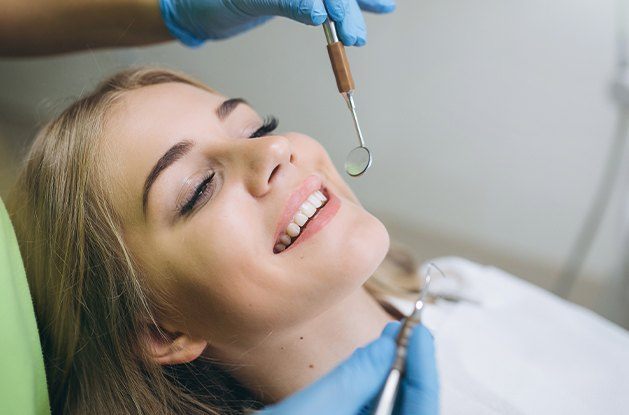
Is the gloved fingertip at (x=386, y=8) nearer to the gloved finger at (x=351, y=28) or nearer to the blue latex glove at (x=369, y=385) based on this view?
the gloved finger at (x=351, y=28)

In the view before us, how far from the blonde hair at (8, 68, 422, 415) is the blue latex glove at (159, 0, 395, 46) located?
21 cm

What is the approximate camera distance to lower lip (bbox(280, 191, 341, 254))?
0.84 metres

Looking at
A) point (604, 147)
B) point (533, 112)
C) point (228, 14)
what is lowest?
point (604, 147)

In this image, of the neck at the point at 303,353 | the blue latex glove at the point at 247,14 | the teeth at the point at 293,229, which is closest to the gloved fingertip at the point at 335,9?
the blue latex glove at the point at 247,14

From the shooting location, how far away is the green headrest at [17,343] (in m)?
0.87

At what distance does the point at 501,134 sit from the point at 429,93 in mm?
238

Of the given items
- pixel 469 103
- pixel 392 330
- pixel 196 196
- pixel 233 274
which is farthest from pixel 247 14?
pixel 469 103

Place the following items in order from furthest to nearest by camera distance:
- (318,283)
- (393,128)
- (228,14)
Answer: (393,128) < (228,14) < (318,283)

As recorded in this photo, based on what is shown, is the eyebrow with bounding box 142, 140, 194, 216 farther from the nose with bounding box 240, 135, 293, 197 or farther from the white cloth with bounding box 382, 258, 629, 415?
the white cloth with bounding box 382, 258, 629, 415

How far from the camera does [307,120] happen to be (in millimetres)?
1755

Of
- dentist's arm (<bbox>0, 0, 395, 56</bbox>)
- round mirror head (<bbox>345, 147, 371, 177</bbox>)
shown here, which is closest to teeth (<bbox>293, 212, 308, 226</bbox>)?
round mirror head (<bbox>345, 147, 371, 177</bbox>)

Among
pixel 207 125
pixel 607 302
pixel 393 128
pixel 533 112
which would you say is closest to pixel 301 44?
pixel 393 128

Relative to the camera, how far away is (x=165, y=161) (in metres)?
0.86

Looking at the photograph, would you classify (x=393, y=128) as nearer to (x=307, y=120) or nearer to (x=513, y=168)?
(x=307, y=120)
